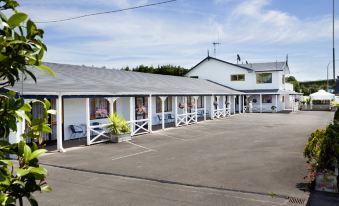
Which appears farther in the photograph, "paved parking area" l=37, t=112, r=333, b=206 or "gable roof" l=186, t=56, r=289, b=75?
"gable roof" l=186, t=56, r=289, b=75

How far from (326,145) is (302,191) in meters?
1.34

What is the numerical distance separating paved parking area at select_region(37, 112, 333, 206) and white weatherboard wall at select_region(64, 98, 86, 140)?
2713mm

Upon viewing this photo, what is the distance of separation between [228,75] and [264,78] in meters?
4.73

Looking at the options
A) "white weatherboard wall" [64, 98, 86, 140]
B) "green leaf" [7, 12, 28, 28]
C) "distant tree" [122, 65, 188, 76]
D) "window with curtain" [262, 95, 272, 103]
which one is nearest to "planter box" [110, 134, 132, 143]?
"white weatherboard wall" [64, 98, 86, 140]

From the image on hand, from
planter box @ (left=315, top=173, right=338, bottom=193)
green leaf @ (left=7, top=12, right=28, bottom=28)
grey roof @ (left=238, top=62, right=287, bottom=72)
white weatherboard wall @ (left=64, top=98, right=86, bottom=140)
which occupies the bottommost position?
planter box @ (left=315, top=173, right=338, bottom=193)

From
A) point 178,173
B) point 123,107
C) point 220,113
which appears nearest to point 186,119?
point 123,107

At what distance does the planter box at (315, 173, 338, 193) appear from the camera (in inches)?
305

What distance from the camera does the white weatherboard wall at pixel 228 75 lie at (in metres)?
42.5

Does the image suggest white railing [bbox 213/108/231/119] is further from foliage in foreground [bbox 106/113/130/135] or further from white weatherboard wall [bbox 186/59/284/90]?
foliage in foreground [bbox 106/113/130/135]

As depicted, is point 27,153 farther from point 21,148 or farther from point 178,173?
point 178,173

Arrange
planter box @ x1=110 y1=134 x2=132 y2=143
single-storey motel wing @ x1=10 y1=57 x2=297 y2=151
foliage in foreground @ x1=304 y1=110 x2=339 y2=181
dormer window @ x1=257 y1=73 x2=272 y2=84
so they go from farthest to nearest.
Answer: dormer window @ x1=257 y1=73 x2=272 y2=84 < planter box @ x1=110 y1=134 x2=132 y2=143 < single-storey motel wing @ x1=10 y1=57 x2=297 y2=151 < foliage in foreground @ x1=304 y1=110 x2=339 y2=181

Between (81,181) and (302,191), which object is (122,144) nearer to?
(81,181)

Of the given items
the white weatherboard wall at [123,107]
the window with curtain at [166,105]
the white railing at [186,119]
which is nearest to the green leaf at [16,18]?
the white weatherboard wall at [123,107]

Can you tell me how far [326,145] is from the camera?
8.13 metres
